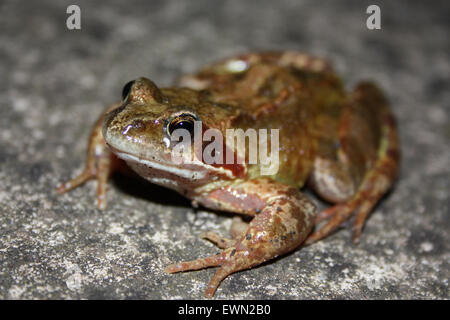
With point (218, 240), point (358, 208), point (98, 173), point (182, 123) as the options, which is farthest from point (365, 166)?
point (98, 173)

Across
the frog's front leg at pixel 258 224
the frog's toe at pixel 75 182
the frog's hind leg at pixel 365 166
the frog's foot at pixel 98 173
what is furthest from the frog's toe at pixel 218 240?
the frog's toe at pixel 75 182

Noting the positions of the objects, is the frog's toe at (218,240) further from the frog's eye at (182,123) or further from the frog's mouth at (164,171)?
the frog's eye at (182,123)

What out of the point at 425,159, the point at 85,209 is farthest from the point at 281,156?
the point at 425,159

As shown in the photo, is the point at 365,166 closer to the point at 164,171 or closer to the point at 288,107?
the point at 288,107

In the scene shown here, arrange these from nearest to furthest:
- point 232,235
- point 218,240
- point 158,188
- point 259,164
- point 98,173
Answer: point 218,240, point 232,235, point 259,164, point 98,173, point 158,188

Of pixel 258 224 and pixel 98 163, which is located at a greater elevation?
pixel 98 163

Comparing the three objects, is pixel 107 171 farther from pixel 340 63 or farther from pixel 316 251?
pixel 340 63

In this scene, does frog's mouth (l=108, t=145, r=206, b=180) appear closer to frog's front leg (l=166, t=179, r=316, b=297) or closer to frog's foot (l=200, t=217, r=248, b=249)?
frog's front leg (l=166, t=179, r=316, b=297)
